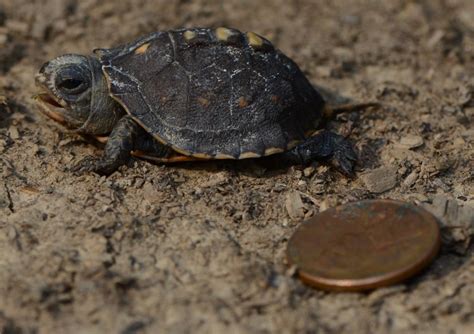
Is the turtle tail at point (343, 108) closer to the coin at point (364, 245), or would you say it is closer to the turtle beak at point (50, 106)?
the coin at point (364, 245)

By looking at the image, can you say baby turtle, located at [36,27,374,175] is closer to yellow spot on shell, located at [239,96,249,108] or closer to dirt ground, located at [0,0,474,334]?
yellow spot on shell, located at [239,96,249,108]

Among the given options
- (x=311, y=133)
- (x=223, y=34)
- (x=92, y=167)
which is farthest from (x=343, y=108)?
(x=92, y=167)

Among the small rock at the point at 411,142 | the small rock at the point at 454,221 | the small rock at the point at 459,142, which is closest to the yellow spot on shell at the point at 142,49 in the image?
the small rock at the point at 411,142

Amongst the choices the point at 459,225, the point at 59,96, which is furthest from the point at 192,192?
the point at 459,225

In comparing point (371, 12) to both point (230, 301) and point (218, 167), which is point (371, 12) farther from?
point (230, 301)

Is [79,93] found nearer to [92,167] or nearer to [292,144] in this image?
[92,167]

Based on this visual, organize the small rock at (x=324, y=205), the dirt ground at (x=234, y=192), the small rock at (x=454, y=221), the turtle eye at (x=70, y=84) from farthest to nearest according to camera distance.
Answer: the turtle eye at (x=70, y=84), the small rock at (x=324, y=205), the small rock at (x=454, y=221), the dirt ground at (x=234, y=192)

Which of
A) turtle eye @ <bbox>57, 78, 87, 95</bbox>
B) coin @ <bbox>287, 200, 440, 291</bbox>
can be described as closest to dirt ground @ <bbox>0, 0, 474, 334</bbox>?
coin @ <bbox>287, 200, 440, 291</bbox>
